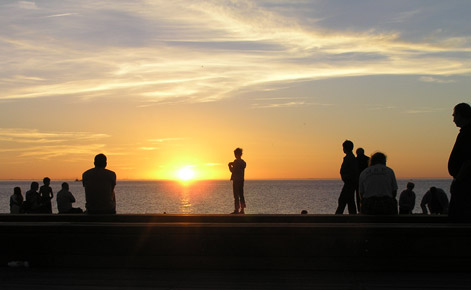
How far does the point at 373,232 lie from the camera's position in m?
7.65

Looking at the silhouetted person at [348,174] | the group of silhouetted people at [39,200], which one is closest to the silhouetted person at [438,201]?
the silhouetted person at [348,174]

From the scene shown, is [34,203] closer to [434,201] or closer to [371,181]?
[434,201]

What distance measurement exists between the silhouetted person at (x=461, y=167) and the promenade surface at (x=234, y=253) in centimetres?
68

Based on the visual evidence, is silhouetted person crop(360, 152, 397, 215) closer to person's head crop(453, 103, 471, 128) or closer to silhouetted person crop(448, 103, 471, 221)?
silhouetted person crop(448, 103, 471, 221)

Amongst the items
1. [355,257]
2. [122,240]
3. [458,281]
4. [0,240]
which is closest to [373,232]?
[355,257]

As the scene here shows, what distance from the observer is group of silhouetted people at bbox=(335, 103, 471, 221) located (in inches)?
321

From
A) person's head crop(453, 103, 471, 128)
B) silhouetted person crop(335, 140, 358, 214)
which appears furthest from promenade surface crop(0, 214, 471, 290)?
Result: silhouetted person crop(335, 140, 358, 214)

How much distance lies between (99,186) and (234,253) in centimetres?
353

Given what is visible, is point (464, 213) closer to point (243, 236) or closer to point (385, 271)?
point (385, 271)

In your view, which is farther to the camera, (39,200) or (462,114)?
(39,200)

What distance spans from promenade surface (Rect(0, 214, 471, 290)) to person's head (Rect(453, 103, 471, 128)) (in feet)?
4.71

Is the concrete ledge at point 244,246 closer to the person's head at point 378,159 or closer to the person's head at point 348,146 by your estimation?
the person's head at point 378,159

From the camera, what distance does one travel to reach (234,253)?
307 inches

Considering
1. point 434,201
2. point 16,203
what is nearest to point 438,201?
point 434,201
